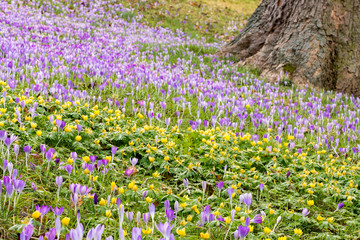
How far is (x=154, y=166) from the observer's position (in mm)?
3770

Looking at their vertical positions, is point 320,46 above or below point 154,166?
above

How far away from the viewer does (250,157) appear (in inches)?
164

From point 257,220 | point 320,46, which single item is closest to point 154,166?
point 257,220

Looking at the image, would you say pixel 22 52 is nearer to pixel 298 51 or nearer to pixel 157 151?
pixel 157 151

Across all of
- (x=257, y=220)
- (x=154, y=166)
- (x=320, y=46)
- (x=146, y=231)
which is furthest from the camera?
(x=320, y=46)

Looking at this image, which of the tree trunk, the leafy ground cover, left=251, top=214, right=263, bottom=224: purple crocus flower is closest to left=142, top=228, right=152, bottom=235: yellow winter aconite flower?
the leafy ground cover

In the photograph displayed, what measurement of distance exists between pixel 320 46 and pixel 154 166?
21.3 ft

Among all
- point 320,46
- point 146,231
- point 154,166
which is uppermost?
point 320,46

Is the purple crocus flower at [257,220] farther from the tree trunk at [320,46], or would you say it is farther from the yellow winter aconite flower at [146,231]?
the tree trunk at [320,46]

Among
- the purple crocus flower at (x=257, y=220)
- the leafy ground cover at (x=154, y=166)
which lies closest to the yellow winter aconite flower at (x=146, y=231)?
the leafy ground cover at (x=154, y=166)

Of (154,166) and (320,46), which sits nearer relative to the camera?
(154,166)

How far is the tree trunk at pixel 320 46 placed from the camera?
27.9 feet

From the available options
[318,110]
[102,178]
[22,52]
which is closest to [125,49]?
[22,52]

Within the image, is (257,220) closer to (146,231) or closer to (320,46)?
(146,231)
